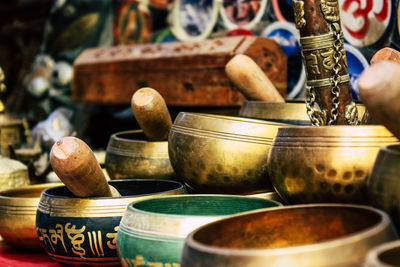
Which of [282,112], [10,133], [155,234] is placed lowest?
[10,133]

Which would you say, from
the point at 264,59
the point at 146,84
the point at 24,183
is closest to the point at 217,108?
the point at 264,59

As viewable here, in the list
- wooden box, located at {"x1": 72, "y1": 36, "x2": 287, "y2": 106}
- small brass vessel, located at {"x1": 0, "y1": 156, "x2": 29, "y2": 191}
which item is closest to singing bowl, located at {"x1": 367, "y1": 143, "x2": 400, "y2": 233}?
small brass vessel, located at {"x1": 0, "y1": 156, "x2": 29, "y2": 191}

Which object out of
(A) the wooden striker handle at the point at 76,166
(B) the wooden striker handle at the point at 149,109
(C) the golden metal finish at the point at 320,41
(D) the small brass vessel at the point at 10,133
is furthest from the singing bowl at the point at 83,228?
(D) the small brass vessel at the point at 10,133

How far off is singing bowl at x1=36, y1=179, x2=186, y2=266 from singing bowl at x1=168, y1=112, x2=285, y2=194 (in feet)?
0.31

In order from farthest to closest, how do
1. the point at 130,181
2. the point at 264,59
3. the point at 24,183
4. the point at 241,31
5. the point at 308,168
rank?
the point at 241,31, the point at 264,59, the point at 24,183, the point at 130,181, the point at 308,168

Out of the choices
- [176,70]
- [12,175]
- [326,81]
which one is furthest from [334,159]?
[176,70]

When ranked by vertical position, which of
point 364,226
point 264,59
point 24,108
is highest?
point 264,59

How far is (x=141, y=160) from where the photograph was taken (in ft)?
4.66

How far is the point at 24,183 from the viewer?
1684mm

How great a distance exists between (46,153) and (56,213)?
3.66 feet

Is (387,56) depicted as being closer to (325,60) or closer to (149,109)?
(325,60)

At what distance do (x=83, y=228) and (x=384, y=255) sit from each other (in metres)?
0.63

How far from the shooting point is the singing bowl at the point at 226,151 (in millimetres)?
1101

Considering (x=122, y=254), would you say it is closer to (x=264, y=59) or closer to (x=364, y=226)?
(x=364, y=226)
